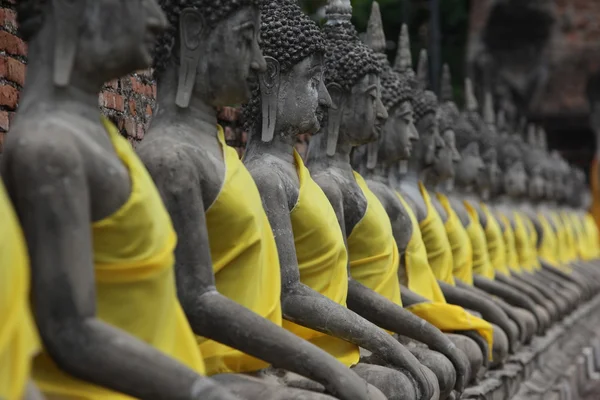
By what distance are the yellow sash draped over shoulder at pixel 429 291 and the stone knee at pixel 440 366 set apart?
0.60 meters

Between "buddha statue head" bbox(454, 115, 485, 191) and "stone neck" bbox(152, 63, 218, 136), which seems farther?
"buddha statue head" bbox(454, 115, 485, 191)

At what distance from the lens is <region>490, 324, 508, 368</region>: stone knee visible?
24.2 feet

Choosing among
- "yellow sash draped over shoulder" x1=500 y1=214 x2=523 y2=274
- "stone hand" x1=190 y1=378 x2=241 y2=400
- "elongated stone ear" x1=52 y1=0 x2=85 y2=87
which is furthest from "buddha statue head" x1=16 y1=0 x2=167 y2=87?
"yellow sash draped over shoulder" x1=500 y1=214 x2=523 y2=274

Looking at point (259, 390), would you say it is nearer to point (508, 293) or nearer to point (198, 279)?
point (198, 279)

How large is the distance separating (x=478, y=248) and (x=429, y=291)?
2.10 m

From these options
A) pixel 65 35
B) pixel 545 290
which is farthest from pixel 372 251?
pixel 545 290

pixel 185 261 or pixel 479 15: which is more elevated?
pixel 479 15

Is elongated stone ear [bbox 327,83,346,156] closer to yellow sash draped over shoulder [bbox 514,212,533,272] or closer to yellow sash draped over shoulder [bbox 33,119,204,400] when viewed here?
yellow sash draped over shoulder [bbox 33,119,204,400]

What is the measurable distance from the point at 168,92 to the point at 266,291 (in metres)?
0.72

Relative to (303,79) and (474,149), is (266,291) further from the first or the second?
(474,149)

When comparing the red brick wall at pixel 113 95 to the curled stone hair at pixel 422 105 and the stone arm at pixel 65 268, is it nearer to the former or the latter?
the curled stone hair at pixel 422 105

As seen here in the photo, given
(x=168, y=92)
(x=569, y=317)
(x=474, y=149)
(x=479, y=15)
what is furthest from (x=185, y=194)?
(x=479, y=15)

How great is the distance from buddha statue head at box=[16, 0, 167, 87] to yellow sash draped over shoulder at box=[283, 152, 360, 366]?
1.67 meters

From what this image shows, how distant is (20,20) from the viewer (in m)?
3.36
